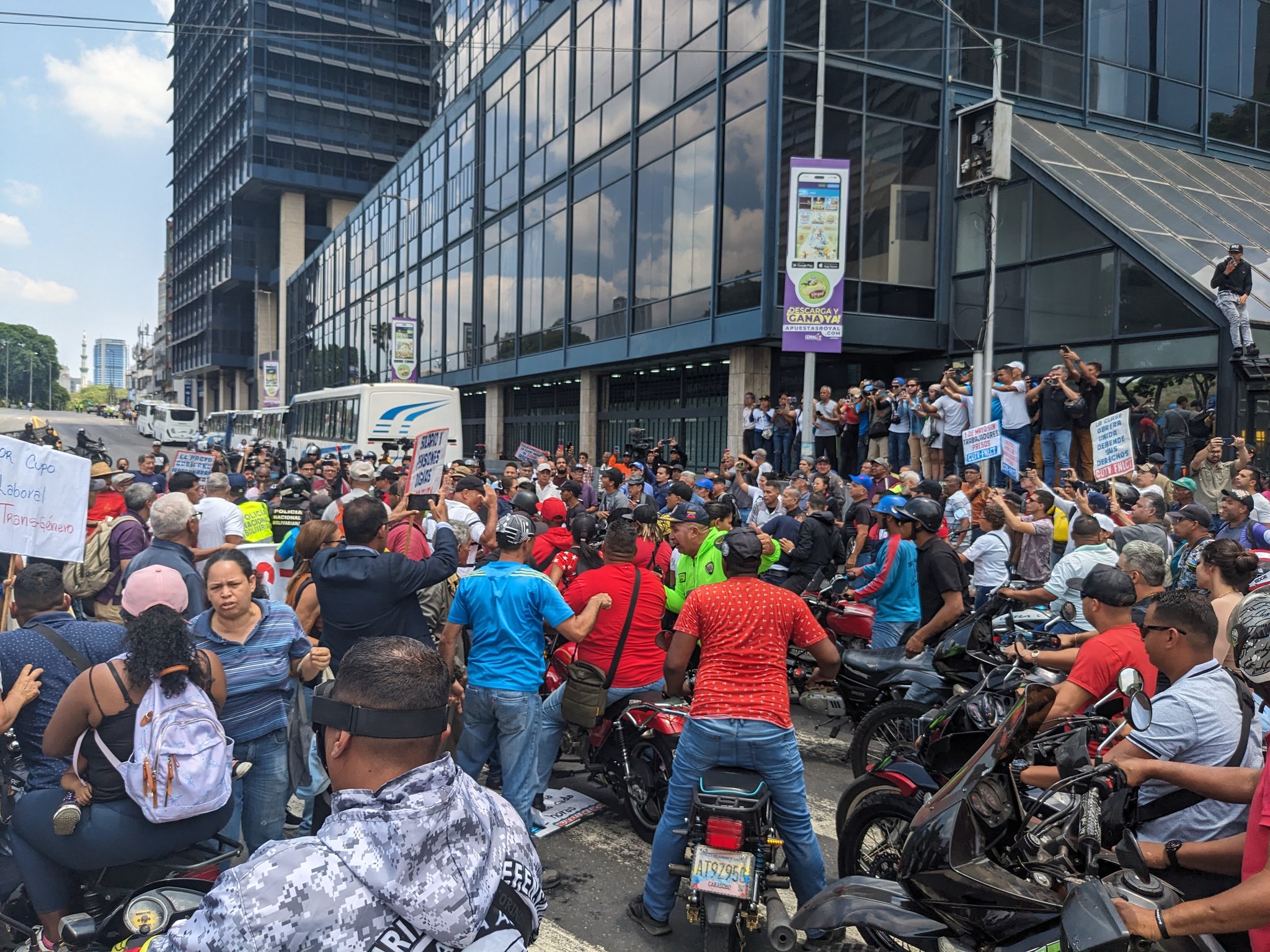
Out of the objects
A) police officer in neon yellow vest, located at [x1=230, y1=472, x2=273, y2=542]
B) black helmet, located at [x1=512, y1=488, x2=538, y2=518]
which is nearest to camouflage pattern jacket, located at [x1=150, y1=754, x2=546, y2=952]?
black helmet, located at [x1=512, y1=488, x2=538, y2=518]

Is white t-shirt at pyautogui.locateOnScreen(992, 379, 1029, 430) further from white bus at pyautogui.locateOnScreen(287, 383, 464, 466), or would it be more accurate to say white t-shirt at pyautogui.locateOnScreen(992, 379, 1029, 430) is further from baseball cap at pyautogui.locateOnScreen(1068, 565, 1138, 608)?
white bus at pyautogui.locateOnScreen(287, 383, 464, 466)

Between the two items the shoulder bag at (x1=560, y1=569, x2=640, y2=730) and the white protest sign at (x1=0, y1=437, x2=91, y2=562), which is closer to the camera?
the shoulder bag at (x1=560, y1=569, x2=640, y2=730)

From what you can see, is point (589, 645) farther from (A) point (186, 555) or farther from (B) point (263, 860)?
(B) point (263, 860)

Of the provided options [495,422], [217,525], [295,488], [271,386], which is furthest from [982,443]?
[271,386]

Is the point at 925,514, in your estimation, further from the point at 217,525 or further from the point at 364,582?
the point at 217,525

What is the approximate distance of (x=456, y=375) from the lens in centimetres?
3525

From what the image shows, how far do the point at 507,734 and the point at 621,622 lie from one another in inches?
37.9

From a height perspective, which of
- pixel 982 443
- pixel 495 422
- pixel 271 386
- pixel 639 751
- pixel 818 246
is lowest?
pixel 639 751

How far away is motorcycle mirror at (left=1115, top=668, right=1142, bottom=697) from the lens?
2770 millimetres

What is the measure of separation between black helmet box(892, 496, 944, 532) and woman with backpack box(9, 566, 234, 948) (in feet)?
15.4

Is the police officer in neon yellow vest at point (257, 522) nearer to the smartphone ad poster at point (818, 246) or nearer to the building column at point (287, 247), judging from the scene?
the smartphone ad poster at point (818, 246)

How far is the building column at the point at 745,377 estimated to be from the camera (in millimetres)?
19047

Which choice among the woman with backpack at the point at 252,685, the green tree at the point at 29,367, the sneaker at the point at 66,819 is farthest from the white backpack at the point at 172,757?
the green tree at the point at 29,367

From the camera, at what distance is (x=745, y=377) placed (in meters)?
19.1
